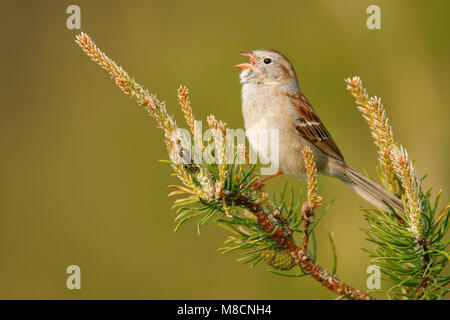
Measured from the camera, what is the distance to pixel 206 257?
3041mm

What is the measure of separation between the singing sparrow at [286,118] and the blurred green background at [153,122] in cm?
32

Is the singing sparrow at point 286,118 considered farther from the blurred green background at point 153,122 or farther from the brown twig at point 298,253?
the brown twig at point 298,253

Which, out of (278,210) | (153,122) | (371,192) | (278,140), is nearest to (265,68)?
(278,140)

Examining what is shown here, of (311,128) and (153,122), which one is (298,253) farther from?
(153,122)

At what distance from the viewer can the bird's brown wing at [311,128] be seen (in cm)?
255

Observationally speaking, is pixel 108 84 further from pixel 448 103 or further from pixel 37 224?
pixel 448 103

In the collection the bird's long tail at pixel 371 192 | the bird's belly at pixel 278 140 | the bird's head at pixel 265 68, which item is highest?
the bird's head at pixel 265 68

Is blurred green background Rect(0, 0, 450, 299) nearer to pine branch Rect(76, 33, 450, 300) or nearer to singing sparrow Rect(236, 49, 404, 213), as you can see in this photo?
singing sparrow Rect(236, 49, 404, 213)

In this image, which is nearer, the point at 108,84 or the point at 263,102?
the point at 263,102

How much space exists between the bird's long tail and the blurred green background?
298 mm

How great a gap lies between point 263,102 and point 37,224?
6.58 feet

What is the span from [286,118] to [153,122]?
1.34m

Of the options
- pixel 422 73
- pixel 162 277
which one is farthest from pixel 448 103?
pixel 162 277

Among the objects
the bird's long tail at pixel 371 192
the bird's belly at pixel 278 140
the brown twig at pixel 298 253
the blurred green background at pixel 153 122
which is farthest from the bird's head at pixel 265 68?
the brown twig at pixel 298 253
